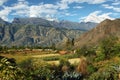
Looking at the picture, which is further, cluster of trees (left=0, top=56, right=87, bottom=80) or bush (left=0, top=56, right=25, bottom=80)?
cluster of trees (left=0, top=56, right=87, bottom=80)

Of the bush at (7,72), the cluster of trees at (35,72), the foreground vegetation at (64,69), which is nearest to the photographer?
the bush at (7,72)

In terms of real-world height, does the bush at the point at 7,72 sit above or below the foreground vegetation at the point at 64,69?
above

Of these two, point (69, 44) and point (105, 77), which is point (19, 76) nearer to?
point (105, 77)

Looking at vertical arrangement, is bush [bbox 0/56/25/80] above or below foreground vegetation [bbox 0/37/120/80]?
above

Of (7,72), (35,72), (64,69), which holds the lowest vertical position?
(64,69)

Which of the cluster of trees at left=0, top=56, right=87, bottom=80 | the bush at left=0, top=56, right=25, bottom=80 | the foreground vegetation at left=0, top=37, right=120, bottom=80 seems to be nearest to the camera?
the bush at left=0, top=56, right=25, bottom=80

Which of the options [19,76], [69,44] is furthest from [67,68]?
[69,44]

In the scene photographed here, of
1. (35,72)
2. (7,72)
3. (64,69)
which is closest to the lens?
(7,72)

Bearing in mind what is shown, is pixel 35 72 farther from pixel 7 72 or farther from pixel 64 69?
pixel 7 72

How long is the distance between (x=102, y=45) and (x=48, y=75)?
105 ft

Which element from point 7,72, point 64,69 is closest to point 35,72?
point 64,69

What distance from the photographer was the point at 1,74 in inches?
515

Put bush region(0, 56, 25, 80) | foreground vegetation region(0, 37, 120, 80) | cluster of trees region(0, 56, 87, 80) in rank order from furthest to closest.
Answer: foreground vegetation region(0, 37, 120, 80) → cluster of trees region(0, 56, 87, 80) → bush region(0, 56, 25, 80)

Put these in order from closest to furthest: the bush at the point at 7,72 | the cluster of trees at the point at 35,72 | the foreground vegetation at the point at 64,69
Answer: the bush at the point at 7,72, the cluster of trees at the point at 35,72, the foreground vegetation at the point at 64,69
